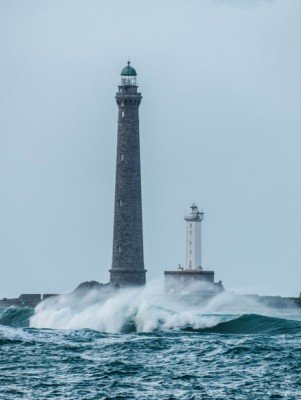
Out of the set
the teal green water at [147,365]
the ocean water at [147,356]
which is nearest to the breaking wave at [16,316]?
the ocean water at [147,356]

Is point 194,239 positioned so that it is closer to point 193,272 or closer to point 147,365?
point 193,272

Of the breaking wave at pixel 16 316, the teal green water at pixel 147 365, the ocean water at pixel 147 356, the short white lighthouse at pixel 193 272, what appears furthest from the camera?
the short white lighthouse at pixel 193 272

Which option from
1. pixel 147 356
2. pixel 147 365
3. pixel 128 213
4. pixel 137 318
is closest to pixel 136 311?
pixel 137 318

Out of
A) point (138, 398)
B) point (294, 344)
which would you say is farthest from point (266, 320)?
point (138, 398)

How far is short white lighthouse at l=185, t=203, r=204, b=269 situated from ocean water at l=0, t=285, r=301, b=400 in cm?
2246

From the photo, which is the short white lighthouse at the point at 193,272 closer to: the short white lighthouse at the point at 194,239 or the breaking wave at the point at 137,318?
the short white lighthouse at the point at 194,239

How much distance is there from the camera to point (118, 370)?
50531 mm

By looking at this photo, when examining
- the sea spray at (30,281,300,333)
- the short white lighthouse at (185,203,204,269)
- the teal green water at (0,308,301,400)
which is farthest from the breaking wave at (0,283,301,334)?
the short white lighthouse at (185,203,204,269)

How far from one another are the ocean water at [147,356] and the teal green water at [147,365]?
0.03m

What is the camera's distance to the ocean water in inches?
1818

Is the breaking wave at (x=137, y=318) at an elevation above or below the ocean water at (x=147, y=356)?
above

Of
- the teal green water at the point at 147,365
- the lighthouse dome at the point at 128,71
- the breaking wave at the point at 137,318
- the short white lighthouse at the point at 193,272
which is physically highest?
the lighthouse dome at the point at 128,71

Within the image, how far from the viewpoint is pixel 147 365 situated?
5244 cm

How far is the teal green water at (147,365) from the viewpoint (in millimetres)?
45781
